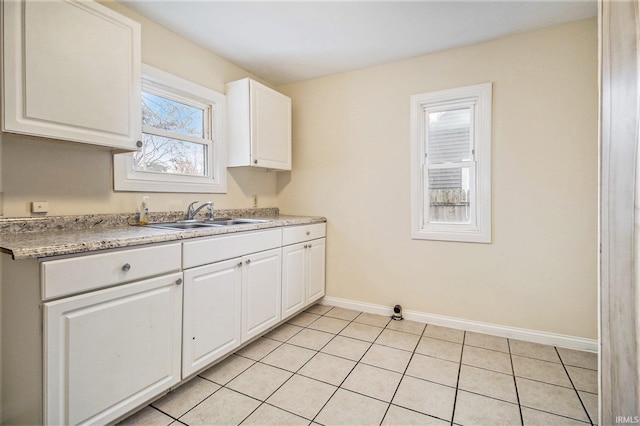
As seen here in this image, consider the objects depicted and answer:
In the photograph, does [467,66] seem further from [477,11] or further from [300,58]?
[300,58]

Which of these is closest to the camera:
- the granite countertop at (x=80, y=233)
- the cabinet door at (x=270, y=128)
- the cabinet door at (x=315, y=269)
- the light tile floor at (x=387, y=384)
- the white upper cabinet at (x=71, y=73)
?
the granite countertop at (x=80, y=233)

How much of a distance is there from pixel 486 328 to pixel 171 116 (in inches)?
124

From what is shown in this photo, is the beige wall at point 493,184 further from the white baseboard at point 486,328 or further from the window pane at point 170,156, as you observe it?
the window pane at point 170,156

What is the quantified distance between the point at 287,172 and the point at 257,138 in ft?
2.42

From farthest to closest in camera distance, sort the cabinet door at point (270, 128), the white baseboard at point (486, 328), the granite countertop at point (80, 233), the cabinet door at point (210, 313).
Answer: the cabinet door at point (270, 128)
the white baseboard at point (486, 328)
the cabinet door at point (210, 313)
the granite countertop at point (80, 233)

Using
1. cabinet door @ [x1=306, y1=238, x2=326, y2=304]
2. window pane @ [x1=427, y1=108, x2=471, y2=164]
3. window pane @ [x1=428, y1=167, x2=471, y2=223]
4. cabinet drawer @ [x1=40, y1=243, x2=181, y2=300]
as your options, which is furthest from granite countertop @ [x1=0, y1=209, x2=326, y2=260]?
window pane @ [x1=427, y1=108, x2=471, y2=164]

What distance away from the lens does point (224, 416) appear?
1.56 metres

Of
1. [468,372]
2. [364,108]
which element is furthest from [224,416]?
[364,108]

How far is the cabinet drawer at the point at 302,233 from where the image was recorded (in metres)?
2.62

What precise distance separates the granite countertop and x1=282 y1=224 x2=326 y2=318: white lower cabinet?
0.36 meters

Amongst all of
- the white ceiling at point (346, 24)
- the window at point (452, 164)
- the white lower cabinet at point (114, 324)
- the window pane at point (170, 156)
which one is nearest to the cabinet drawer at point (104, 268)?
the white lower cabinet at point (114, 324)

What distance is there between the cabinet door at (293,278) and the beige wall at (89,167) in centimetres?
81

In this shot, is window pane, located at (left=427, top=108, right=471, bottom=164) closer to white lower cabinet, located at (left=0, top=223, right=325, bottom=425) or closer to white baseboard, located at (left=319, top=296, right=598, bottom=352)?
white baseboard, located at (left=319, top=296, right=598, bottom=352)

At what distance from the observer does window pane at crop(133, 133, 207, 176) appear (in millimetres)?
2289
